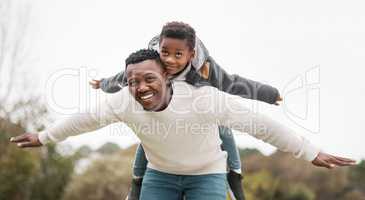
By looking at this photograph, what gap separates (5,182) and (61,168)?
127 inches

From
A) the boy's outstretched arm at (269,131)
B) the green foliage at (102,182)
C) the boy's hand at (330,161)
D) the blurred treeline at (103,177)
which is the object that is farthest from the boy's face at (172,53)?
the green foliage at (102,182)

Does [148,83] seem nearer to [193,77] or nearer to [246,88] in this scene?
[193,77]

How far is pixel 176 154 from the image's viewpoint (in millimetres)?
3510

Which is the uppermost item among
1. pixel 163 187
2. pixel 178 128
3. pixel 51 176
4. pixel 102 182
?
pixel 178 128

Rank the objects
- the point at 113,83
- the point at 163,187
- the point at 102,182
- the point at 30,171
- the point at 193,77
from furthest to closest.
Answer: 1. the point at 102,182
2. the point at 30,171
3. the point at 113,83
4. the point at 163,187
5. the point at 193,77

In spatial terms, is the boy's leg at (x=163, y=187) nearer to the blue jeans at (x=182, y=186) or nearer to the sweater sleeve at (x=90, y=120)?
the blue jeans at (x=182, y=186)

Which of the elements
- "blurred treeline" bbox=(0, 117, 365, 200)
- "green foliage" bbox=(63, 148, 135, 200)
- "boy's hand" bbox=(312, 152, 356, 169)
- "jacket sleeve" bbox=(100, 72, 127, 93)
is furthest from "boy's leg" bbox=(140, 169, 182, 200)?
"green foliage" bbox=(63, 148, 135, 200)

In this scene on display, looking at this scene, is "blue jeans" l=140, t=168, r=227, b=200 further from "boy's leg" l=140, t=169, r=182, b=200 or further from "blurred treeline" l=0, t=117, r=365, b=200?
"blurred treeline" l=0, t=117, r=365, b=200

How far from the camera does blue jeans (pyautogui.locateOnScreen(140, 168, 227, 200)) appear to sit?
11.7 feet

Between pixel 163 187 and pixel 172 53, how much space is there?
85 centimetres

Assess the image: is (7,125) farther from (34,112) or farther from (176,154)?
(176,154)

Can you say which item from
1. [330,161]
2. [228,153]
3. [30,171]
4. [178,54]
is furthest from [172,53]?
[30,171]

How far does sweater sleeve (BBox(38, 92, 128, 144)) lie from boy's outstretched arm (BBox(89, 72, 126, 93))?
0.27 meters

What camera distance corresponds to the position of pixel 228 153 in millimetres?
4066
